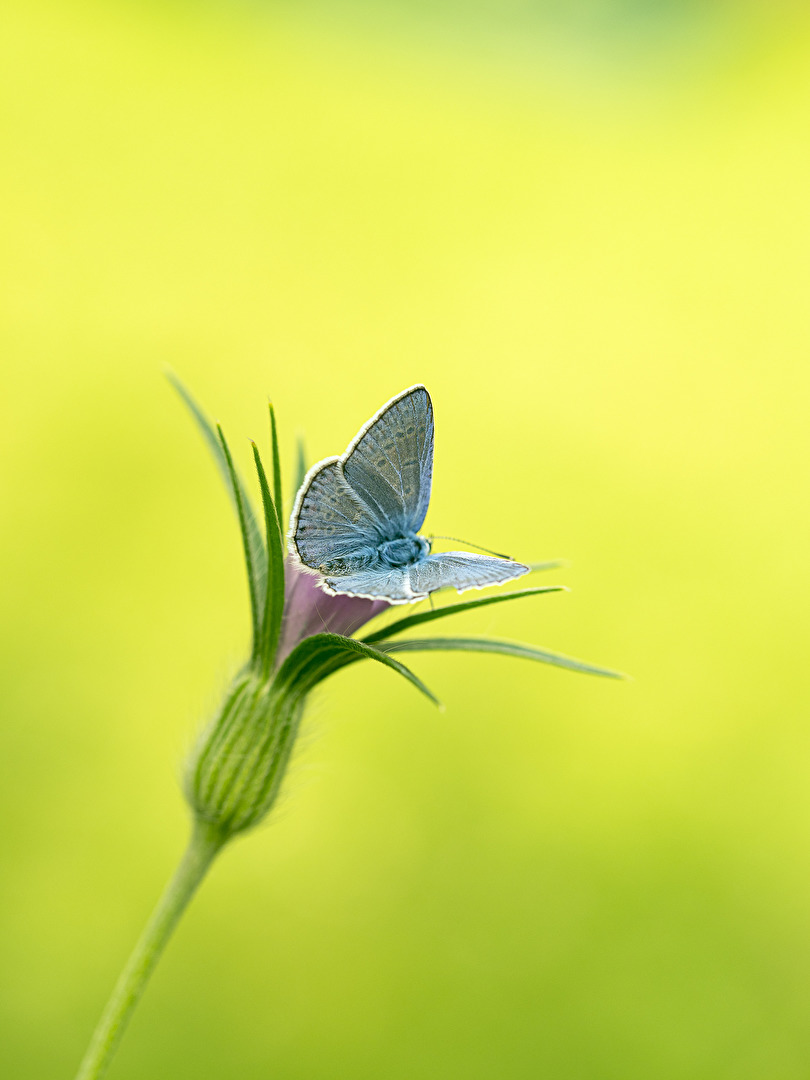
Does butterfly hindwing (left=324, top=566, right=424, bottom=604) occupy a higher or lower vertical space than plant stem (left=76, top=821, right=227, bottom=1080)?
higher

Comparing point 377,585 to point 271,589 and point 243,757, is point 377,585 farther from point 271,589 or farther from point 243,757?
point 243,757

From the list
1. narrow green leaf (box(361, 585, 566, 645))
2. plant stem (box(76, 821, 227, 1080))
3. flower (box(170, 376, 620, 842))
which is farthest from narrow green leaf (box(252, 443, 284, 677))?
plant stem (box(76, 821, 227, 1080))

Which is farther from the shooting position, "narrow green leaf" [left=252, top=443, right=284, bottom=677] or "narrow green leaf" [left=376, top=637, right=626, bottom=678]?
"narrow green leaf" [left=376, top=637, right=626, bottom=678]

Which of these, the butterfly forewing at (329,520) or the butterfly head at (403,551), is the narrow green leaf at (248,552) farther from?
the butterfly head at (403,551)

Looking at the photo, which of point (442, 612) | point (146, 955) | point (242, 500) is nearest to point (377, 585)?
point (442, 612)

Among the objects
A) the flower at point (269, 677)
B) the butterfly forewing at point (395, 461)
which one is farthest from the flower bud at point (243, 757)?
the butterfly forewing at point (395, 461)

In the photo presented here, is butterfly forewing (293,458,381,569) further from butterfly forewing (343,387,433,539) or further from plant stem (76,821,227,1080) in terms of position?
plant stem (76,821,227,1080)
